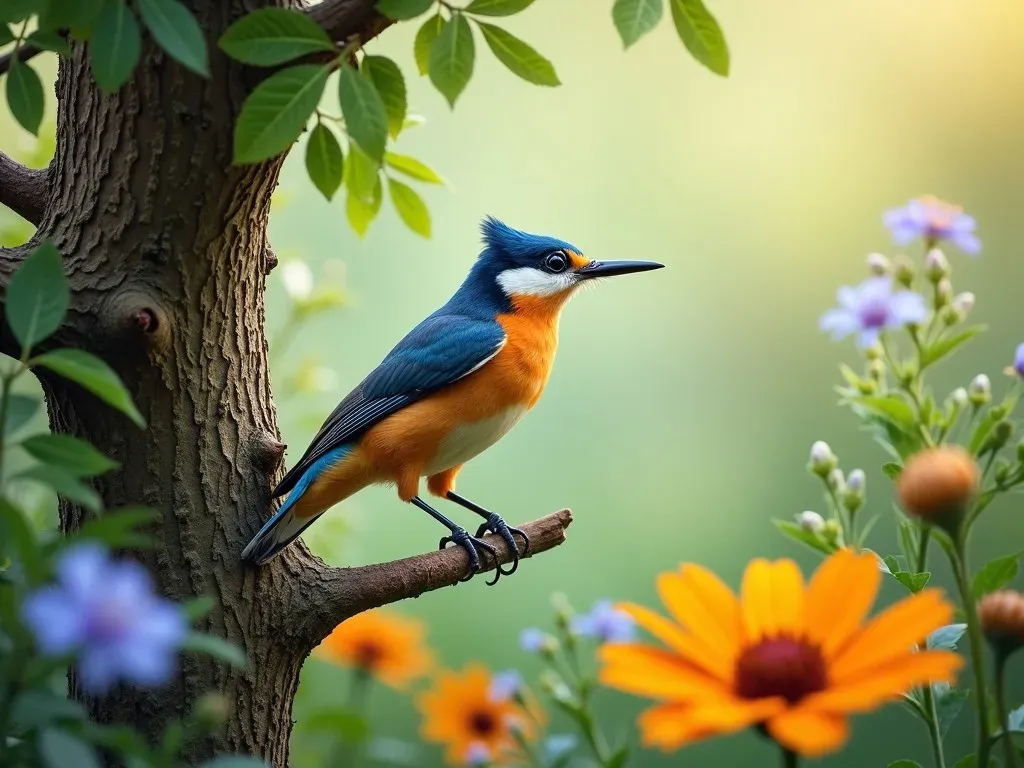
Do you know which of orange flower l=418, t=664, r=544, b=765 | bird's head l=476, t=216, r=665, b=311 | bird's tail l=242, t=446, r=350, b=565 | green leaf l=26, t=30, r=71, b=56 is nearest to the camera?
green leaf l=26, t=30, r=71, b=56

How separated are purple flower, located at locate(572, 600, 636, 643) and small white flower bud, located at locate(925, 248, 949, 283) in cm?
51

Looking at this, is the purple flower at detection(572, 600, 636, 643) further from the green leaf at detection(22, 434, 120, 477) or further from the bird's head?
the bird's head

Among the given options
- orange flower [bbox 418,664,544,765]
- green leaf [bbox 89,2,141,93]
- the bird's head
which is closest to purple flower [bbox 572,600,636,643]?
orange flower [bbox 418,664,544,765]

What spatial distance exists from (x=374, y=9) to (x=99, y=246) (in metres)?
0.45

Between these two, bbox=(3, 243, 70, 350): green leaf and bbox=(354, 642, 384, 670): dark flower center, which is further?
bbox=(354, 642, 384, 670): dark flower center

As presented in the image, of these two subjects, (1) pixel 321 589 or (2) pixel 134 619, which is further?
(1) pixel 321 589

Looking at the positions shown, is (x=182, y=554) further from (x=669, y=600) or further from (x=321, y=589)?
(x=669, y=600)

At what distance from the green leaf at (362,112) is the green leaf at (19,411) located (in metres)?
0.39

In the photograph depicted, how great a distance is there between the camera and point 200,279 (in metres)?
1.31

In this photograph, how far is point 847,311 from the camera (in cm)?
94

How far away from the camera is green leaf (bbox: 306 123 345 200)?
3.82 ft

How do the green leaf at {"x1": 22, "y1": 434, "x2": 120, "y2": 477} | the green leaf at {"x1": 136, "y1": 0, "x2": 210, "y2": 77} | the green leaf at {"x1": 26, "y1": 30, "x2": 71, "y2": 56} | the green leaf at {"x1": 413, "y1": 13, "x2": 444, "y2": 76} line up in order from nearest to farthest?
the green leaf at {"x1": 22, "y1": 434, "x2": 120, "y2": 477} < the green leaf at {"x1": 136, "y1": 0, "x2": 210, "y2": 77} < the green leaf at {"x1": 26, "y1": 30, "x2": 71, "y2": 56} < the green leaf at {"x1": 413, "y1": 13, "x2": 444, "y2": 76}

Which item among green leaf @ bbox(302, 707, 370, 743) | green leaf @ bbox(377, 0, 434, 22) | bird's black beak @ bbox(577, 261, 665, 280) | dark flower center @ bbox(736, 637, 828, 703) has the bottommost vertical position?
dark flower center @ bbox(736, 637, 828, 703)

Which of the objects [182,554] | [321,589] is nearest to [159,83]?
[182,554]
